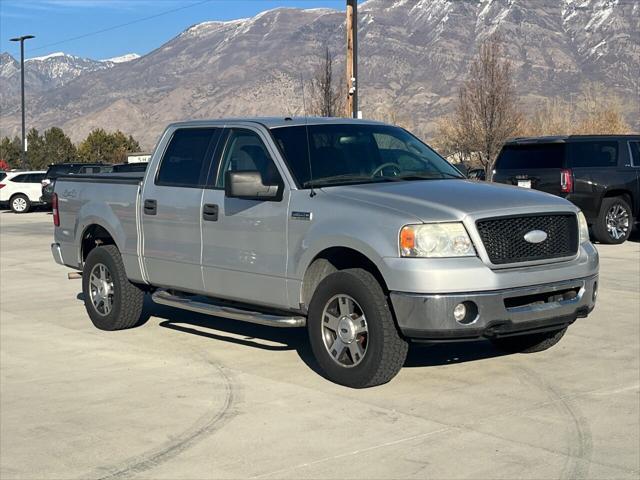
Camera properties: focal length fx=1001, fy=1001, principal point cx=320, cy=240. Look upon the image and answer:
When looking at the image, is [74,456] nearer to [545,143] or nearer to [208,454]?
[208,454]

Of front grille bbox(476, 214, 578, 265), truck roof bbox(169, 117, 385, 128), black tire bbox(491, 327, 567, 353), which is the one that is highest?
truck roof bbox(169, 117, 385, 128)

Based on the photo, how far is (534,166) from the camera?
17.7 meters

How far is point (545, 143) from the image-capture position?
17672 millimetres

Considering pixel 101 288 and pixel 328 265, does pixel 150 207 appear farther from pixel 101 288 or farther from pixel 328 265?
pixel 328 265

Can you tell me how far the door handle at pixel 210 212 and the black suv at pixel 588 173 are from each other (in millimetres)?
9895

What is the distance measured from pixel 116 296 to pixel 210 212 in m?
1.77

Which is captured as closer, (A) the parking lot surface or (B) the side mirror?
(A) the parking lot surface

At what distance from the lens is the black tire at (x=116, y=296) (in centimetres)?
966

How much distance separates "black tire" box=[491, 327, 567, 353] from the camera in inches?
330

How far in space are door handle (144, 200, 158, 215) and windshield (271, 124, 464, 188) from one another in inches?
59.3

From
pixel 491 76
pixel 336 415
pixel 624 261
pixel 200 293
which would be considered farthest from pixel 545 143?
pixel 491 76

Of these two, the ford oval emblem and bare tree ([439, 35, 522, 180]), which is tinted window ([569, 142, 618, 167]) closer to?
the ford oval emblem

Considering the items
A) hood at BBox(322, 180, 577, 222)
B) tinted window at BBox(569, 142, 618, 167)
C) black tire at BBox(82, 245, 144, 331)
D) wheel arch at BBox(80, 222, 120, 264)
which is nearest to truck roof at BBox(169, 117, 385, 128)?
hood at BBox(322, 180, 577, 222)

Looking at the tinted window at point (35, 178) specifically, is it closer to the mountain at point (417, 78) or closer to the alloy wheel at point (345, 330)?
the alloy wheel at point (345, 330)
